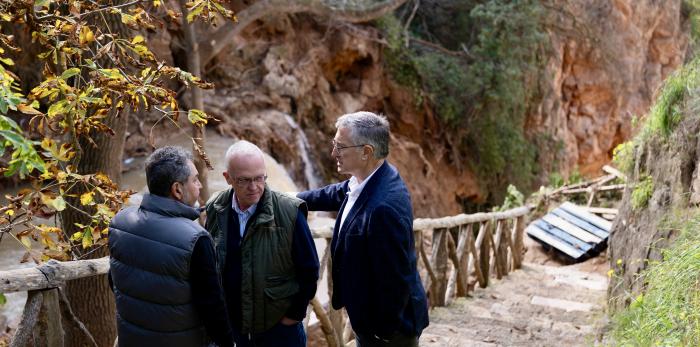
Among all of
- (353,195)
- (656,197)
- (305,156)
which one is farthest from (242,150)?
(305,156)

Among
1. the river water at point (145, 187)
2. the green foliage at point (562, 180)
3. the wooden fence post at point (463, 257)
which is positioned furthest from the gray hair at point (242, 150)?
the green foliage at point (562, 180)

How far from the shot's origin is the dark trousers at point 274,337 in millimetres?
2949

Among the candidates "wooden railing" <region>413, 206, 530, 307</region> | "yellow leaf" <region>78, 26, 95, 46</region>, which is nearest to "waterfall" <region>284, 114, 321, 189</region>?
"wooden railing" <region>413, 206, 530, 307</region>

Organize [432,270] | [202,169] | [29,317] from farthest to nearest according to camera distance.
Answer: [202,169], [432,270], [29,317]

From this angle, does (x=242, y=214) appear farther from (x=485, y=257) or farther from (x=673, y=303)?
(x=485, y=257)

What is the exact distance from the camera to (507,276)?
869 centimetres

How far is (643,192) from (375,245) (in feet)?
12.1

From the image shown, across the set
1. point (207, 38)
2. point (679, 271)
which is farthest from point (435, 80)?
point (679, 271)

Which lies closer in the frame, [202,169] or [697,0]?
[697,0]

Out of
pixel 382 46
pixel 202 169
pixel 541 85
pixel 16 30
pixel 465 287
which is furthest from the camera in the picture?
pixel 541 85

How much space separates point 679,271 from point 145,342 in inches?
105

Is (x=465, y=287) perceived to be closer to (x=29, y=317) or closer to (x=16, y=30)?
(x=29, y=317)

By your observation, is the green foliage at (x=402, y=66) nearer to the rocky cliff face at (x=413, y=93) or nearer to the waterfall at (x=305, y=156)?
the rocky cliff face at (x=413, y=93)

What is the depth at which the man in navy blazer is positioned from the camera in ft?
9.14
